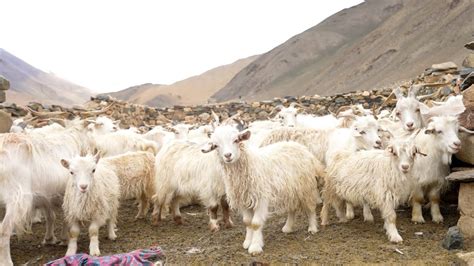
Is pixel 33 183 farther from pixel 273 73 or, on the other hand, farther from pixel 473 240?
pixel 273 73

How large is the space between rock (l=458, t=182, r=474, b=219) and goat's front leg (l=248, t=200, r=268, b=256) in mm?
2434

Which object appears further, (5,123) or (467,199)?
(5,123)

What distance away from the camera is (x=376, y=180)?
23.3 ft

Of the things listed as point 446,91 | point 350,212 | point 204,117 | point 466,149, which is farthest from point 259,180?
point 204,117

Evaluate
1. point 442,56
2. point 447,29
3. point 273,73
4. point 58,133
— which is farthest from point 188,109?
point 273,73

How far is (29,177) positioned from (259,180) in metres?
2.85

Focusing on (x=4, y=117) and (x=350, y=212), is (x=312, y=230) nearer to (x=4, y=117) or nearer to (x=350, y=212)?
(x=350, y=212)

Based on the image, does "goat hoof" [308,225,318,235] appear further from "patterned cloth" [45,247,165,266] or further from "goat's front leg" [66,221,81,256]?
"goat's front leg" [66,221,81,256]

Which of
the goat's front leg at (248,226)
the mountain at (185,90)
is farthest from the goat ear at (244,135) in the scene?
the mountain at (185,90)

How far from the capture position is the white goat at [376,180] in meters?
6.91

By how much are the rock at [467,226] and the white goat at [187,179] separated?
10.5 feet

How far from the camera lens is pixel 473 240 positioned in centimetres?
634

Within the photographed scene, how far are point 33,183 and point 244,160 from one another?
2.67m

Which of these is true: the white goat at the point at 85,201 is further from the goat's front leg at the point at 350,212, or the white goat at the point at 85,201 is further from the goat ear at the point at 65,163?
the goat's front leg at the point at 350,212
